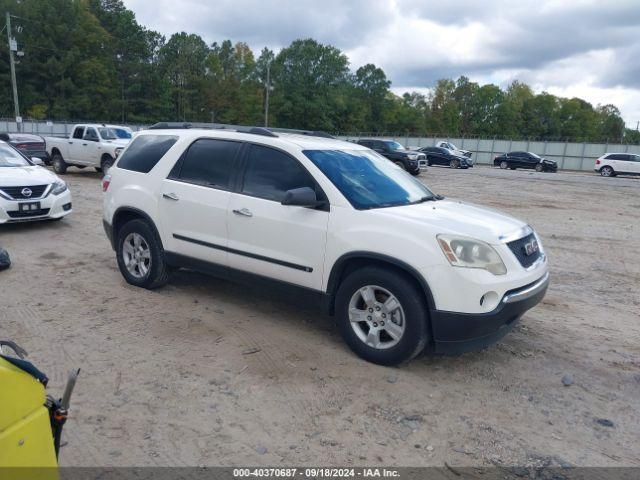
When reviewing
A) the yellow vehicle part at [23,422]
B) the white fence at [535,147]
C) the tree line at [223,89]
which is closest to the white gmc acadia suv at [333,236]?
the yellow vehicle part at [23,422]

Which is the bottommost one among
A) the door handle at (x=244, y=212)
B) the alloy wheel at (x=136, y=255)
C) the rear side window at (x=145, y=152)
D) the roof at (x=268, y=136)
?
the alloy wheel at (x=136, y=255)

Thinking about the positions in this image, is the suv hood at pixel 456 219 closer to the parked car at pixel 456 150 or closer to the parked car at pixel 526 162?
the parked car at pixel 456 150

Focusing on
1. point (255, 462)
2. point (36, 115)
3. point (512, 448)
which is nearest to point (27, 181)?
point (255, 462)

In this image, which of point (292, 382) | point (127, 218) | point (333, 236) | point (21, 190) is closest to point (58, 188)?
point (21, 190)

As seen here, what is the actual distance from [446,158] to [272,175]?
34.4 m

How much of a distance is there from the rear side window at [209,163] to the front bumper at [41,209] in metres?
4.50

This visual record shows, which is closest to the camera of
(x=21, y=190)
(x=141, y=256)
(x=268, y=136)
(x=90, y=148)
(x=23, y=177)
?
(x=268, y=136)

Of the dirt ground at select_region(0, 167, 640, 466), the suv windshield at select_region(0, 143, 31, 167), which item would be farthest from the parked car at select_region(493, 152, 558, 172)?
the suv windshield at select_region(0, 143, 31, 167)

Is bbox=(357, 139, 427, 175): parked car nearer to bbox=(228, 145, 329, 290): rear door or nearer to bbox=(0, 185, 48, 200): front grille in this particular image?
bbox=(0, 185, 48, 200): front grille

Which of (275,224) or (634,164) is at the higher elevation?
(275,224)

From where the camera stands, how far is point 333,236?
440cm

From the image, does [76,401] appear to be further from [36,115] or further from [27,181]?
[36,115]

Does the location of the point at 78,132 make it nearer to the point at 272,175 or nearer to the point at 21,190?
the point at 21,190

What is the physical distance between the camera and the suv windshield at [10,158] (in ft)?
30.7
